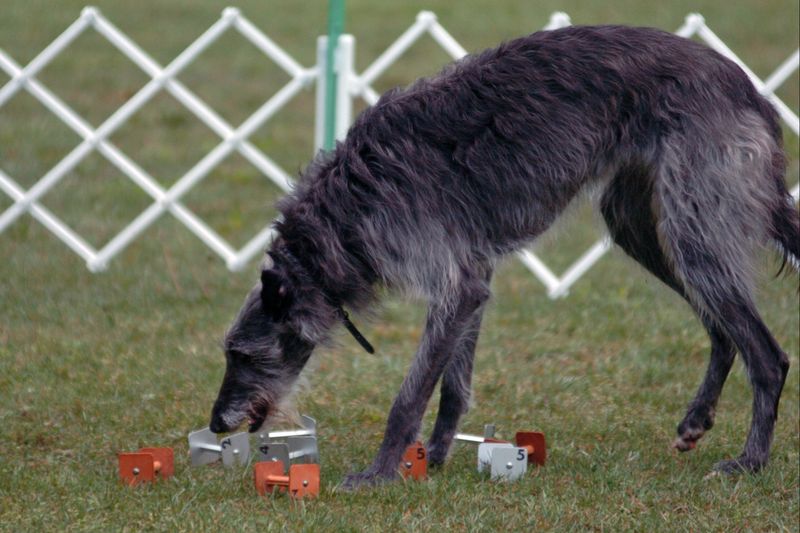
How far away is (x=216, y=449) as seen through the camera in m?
4.74

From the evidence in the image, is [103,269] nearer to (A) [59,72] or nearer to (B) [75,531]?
(B) [75,531]

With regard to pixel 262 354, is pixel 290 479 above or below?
below

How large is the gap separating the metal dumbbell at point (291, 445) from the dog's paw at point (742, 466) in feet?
4.87

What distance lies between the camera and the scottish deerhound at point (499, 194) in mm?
4492

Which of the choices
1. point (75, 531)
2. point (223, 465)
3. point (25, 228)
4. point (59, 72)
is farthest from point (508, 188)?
point (59, 72)

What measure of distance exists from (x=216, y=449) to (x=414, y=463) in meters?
0.74

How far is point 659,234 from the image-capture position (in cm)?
479

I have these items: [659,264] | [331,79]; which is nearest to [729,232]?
[659,264]

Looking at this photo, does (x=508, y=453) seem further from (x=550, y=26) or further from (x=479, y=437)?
(x=550, y=26)

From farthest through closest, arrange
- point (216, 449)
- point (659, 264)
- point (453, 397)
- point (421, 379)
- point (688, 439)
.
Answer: point (659, 264) < point (688, 439) < point (453, 397) < point (216, 449) < point (421, 379)

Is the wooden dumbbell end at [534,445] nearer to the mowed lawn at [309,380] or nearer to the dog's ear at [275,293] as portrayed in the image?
the mowed lawn at [309,380]

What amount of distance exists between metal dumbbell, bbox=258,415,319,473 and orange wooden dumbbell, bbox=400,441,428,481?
37 cm

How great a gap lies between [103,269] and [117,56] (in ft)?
20.9

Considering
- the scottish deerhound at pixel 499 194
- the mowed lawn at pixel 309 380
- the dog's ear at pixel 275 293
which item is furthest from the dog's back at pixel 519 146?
the mowed lawn at pixel 309 380
